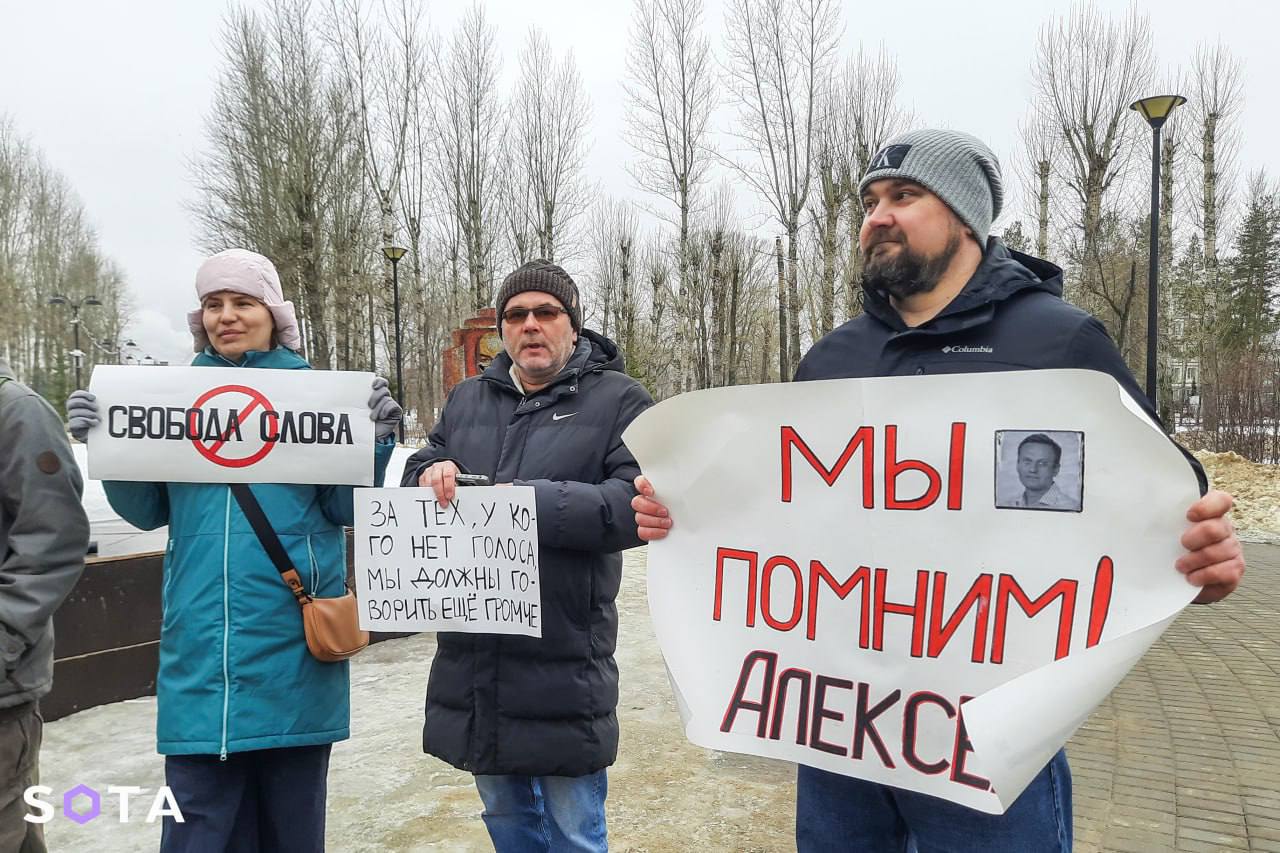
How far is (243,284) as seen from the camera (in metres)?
2.16

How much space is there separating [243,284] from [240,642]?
956 mm

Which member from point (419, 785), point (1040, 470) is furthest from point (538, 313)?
point (419, 785)

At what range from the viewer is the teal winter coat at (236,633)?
6.57 ft

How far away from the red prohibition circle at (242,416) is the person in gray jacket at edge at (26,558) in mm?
307

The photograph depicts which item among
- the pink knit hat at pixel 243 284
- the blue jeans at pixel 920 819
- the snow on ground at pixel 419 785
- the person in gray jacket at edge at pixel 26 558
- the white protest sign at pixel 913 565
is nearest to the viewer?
the white protest sign at pixel 913 565

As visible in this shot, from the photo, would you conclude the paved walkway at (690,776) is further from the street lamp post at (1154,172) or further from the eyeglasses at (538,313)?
the street lamp post at (1154,172)

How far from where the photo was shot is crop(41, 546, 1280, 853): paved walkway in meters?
2.93

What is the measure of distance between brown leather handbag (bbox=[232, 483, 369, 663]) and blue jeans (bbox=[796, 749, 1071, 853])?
1224mm

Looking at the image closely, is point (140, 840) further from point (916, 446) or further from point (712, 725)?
point (916, 446)

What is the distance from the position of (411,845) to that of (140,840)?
1016 mm

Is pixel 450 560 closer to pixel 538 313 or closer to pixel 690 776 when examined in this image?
pixel 538 313

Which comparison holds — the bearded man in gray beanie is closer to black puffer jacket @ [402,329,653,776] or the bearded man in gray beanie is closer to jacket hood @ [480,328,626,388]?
black puffer jacket @ [402,329,653,776]

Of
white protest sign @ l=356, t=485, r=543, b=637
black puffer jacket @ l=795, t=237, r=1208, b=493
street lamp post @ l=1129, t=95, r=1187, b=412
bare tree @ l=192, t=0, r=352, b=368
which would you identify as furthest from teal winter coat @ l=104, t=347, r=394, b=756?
bare tree @ l=192, t=0, r=352, b=368

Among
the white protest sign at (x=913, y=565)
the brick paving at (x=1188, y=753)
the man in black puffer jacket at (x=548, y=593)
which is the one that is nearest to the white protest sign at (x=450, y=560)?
the man in black puffer jacket at (x=548, y=593)
